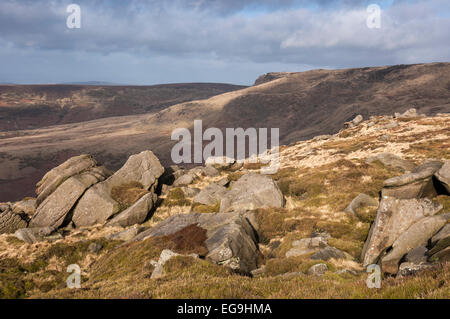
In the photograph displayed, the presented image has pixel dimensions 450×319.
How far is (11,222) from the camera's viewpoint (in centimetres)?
2431

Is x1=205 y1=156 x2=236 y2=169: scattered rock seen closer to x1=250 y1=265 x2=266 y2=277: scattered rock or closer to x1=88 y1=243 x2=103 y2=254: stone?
x1=88 y1=243 x2=103 y2=254: stone

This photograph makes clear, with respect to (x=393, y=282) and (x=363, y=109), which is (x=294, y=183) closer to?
(x=393, y=282)

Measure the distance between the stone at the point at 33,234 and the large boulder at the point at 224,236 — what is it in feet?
30.8

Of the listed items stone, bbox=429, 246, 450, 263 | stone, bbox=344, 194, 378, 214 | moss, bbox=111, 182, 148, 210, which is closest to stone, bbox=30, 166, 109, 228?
moss, bbox=111, 182, 148, 210

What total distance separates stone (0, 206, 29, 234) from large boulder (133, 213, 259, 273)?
1345 centimetres

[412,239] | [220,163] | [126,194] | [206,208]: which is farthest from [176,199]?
[412,239]

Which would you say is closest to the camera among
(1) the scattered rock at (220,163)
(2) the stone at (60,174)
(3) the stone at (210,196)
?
(2) the stone at (60,174)

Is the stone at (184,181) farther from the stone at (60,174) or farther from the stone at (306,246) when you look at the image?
the stone at (306,246)

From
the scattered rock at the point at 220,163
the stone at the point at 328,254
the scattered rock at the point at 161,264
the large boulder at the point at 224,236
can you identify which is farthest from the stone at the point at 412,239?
the scattered rock at the point at 220,163

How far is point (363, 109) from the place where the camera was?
422ft

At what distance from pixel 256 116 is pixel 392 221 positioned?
150m

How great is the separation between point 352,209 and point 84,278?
18.3m

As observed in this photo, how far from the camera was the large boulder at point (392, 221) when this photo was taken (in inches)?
527

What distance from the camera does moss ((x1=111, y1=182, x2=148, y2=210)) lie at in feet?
87.2
